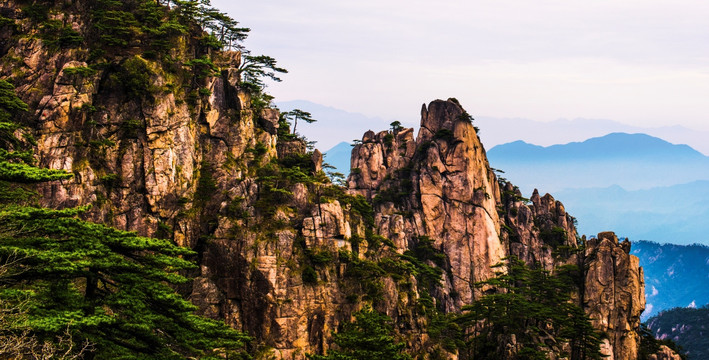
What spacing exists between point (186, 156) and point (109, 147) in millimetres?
6657

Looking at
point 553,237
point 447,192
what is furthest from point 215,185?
point 553,237

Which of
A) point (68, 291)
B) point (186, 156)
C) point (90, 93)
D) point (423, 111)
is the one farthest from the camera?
point (423, 111)

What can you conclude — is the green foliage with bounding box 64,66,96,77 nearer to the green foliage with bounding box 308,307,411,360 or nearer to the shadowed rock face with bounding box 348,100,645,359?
the green foliage with bounding box 308,307,411,360

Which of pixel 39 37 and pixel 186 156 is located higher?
pixel 39 37

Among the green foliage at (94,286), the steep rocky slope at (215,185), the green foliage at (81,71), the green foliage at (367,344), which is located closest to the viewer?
the green foliage at (94,286)

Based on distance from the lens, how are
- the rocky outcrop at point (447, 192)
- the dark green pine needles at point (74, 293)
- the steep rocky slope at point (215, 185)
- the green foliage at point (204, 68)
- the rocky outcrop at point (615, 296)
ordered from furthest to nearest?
1. the rocky outcrop at point (447, 192)
2. the rocky outcrop at point (615, 296)
3. the green foliage at point (204, 68)
4. the steep rocky slope at point (215, 185)
5. the dark green pine needles at point (74, 293)

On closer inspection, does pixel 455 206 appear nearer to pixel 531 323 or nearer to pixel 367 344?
pixel 531 323

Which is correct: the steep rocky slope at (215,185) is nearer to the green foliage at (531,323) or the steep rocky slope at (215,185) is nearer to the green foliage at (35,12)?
the green foliage at (35,12)

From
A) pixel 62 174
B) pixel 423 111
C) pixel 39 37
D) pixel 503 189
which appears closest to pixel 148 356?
pixel 62 174

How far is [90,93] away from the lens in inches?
1967

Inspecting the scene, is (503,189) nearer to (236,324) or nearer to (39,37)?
(236,324)

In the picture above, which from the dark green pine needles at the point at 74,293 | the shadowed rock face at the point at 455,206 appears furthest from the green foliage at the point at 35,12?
the shadowed rock face at the point at 455,206

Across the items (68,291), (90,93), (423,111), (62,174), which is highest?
(423,111)

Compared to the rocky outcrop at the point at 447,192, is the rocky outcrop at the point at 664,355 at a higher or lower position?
lower
